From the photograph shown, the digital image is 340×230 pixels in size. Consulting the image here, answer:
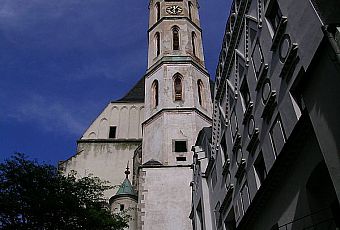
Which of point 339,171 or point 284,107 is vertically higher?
point 284,107

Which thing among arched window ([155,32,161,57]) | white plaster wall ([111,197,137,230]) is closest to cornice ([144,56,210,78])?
arched window ([155,32,161,57])

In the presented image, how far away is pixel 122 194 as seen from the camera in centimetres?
2652

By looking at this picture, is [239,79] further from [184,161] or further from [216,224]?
[184,161]

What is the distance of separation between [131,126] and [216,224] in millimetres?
18950

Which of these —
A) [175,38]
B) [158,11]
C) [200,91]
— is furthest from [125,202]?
[158,11]

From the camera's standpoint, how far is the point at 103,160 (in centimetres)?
3178

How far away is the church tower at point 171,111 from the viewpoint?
2434cm

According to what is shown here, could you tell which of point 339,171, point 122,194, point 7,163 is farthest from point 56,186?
point 339,171

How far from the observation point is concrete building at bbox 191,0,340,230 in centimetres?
815

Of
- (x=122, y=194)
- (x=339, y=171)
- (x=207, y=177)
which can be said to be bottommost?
(x=339, y=171)

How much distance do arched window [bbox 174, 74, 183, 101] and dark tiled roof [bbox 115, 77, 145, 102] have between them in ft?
A: 21.1

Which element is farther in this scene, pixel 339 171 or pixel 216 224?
pixel 216 224

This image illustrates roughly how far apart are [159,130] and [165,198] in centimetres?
502

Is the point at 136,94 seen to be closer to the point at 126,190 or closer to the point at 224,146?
the point at 126,190
